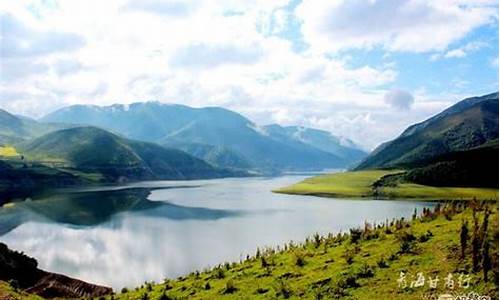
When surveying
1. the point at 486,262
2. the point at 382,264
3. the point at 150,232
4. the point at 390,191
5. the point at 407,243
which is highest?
the point at 486,262

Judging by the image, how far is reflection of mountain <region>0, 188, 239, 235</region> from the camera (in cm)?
11356

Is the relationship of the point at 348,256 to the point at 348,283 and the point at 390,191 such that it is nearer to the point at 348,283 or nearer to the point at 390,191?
the point at 348,283

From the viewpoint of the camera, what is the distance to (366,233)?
1225 inches

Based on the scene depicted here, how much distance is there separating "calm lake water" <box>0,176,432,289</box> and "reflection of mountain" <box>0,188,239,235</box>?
239mm

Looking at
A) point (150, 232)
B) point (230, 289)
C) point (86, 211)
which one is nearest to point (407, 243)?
point (230, 289)

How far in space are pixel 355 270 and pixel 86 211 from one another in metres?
122

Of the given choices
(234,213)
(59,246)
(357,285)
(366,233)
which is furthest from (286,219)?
(357,285)

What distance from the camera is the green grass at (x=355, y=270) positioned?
743 inches

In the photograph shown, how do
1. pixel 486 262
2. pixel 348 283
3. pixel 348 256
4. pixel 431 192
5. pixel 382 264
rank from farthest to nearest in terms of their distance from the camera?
pixel 431 192, pixel 348 256, pixel 382 264, pixel 348 283, pixel 486 262

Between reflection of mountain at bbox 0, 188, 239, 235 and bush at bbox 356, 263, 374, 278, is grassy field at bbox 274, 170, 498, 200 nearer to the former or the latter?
reflection of mountain at bbox 0, 188, 239, 235

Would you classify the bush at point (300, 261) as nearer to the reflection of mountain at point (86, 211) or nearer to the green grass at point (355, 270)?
the green grass at point (355, 270)

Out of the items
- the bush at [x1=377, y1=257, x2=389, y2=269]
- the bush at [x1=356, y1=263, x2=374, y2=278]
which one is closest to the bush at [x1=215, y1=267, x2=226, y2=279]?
the bush at [x1=356, y1=263, x2=374, y2=278]

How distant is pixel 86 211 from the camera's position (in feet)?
437

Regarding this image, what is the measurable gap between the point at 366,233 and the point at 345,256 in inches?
234
